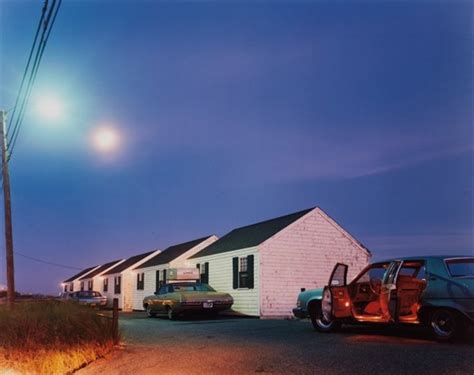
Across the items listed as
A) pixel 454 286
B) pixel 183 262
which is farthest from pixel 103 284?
pixel 454 286

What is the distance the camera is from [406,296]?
10.9 meters

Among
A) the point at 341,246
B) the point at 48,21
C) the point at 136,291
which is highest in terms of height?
the point at 48,21

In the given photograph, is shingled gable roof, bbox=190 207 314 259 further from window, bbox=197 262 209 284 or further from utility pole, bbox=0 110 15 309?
utility pole, bbox=0 110 15 309

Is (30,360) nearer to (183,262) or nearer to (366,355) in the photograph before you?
(366,355)

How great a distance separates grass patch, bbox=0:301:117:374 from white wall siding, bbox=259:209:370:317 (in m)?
11.1

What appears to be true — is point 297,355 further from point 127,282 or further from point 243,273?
point 127,282

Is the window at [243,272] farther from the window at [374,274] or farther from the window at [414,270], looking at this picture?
the window at [414,270]

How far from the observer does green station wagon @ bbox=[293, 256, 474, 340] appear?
9.70 meters

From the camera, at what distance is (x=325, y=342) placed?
10.4 m

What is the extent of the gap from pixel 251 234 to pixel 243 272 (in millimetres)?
2689

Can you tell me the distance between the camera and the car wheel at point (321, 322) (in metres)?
12.3

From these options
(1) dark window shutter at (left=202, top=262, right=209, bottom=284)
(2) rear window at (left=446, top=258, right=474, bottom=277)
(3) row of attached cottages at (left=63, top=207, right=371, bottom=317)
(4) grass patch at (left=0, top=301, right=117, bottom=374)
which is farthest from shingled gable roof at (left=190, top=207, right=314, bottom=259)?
(2) rear window at (left=446, top=258, right=474, bottom=277)

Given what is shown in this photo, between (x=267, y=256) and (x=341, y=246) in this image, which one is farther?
(x=341, y=246)

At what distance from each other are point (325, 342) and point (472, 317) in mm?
2689
